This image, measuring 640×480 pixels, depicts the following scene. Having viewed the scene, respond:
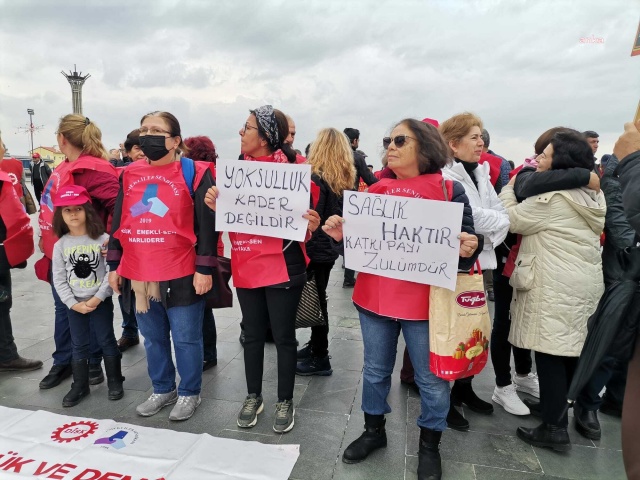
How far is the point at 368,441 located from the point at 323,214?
5.17 feet

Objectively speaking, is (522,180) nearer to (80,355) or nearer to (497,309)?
(497,309)

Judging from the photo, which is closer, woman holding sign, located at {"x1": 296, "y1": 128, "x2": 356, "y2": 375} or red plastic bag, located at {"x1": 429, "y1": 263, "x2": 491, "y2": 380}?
red plastic bag, located at {"x1": 429, "y1": 263, "x2": 491, "y2": 380}

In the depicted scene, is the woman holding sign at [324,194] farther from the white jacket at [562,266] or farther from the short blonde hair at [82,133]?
the short blonde hair at [82,133]

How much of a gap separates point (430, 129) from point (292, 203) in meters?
0.94

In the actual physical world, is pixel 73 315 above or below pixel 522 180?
below

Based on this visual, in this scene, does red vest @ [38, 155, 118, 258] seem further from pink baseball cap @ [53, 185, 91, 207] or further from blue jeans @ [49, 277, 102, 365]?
blue jeans @ [49, 277, 102, 365]

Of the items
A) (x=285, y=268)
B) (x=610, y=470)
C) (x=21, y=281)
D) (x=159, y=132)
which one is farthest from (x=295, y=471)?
(x=21, y=281)

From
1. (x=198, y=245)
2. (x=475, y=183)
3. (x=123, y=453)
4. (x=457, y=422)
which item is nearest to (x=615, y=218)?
(x=475, y=183)

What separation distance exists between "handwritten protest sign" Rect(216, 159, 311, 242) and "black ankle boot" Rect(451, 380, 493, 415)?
64.4 inches

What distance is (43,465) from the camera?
96.9 inches

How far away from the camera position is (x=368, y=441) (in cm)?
264

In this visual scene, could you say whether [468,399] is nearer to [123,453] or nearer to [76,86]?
[123,453]

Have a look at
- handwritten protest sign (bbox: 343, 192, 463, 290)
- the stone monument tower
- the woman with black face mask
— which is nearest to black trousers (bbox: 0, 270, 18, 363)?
the woman with black face mask

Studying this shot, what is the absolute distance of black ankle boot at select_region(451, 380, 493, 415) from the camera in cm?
318
